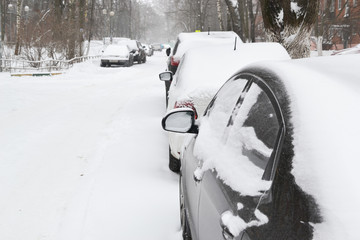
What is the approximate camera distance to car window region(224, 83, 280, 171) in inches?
60.8

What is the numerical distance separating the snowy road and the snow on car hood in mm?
2398

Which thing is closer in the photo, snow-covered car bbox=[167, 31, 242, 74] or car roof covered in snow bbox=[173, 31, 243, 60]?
snow-covered car bbox=[167, 31, 242, 74]

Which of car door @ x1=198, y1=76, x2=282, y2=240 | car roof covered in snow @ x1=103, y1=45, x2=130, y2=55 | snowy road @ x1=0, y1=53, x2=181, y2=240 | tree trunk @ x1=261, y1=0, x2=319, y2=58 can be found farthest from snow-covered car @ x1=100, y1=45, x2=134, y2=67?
car door @ x1=198, y1=76, x2=282, y2=240

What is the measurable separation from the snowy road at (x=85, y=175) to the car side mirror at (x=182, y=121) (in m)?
Answer: 1.10

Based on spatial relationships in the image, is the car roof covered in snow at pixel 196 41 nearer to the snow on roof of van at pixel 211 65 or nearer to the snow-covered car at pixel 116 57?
the snow on roof of van at pixel 211 65

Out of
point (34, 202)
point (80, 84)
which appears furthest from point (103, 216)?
point (80, 84)

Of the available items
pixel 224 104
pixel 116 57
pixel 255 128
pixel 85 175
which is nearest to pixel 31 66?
pixel 116 57

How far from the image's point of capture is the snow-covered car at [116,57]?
25484 millimetres

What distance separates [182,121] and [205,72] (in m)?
2.34

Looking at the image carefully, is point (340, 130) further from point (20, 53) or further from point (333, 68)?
point (20, 53)

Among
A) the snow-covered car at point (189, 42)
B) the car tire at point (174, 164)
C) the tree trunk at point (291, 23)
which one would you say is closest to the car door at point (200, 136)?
the car tire at point (174, 164)

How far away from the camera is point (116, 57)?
2558 cm

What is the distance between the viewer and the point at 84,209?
13.2 ft

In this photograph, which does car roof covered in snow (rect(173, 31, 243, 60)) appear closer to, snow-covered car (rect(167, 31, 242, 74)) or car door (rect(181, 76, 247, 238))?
snow-covered car (rect(167, 31, 242, 74))
